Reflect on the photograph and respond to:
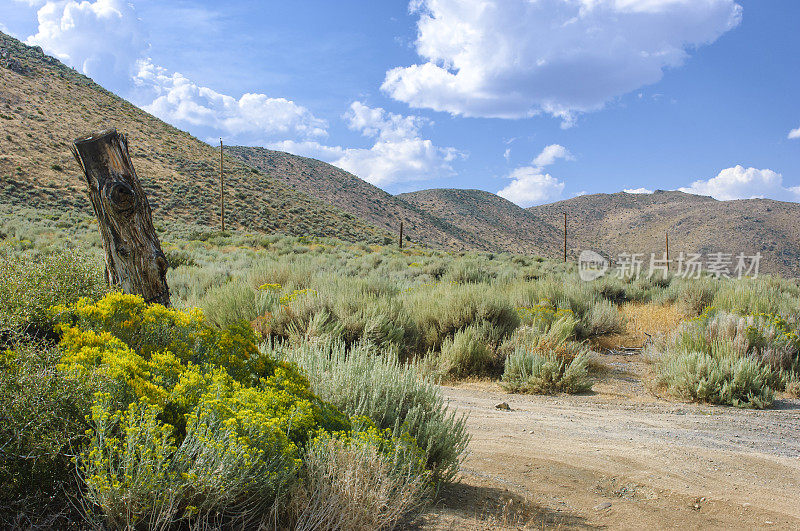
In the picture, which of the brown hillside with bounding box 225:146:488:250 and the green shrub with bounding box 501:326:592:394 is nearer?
the green shrub with bounding box 501:326:592:394

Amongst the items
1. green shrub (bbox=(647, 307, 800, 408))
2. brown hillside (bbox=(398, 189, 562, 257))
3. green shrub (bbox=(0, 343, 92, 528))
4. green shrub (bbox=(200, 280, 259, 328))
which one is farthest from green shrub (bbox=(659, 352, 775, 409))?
brown hillside (bbox=(398, 189, 562, 257))

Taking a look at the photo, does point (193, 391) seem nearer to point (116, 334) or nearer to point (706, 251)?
point (116, 334)

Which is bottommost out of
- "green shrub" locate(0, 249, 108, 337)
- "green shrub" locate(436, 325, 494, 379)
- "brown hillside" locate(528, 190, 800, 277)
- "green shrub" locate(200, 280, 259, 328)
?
"green shrub" locate(436, 325, 494, 379)

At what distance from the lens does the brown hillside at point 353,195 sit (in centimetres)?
7212

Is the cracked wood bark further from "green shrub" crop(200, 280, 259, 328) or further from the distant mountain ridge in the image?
the distant mountain ridge

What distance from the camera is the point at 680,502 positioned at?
3322mm

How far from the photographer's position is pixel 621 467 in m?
3.83

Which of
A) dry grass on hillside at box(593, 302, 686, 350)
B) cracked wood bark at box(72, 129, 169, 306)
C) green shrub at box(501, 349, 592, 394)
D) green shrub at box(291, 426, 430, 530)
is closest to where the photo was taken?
green shrub at box(291, 426, 430, 530)

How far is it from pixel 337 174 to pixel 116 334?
84.3m

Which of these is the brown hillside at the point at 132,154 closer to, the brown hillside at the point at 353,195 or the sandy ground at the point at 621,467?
the brown hillside at the point at 353,195

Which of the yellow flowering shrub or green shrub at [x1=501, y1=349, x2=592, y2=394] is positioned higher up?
the yellow flowering shrub

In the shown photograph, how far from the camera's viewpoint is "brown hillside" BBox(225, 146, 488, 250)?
2840 inches

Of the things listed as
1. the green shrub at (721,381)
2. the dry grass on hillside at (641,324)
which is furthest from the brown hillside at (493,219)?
the green shrub at (721,381)

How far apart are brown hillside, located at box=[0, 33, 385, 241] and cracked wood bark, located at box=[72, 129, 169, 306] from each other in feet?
111
